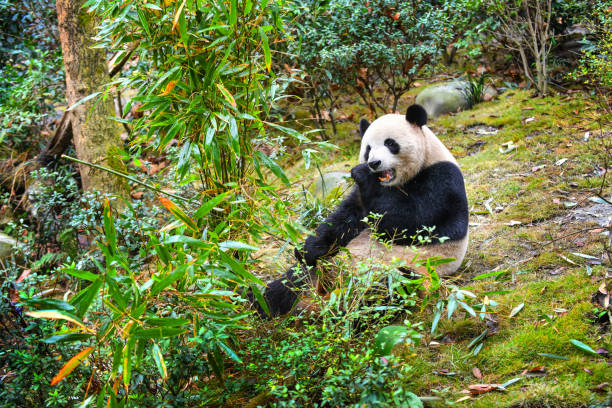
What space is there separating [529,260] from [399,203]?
0.99 meters

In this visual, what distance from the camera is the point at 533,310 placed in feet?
8.47

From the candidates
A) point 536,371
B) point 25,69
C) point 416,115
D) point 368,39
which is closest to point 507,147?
point 368,39

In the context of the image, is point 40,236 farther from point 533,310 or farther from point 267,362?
point 533,310

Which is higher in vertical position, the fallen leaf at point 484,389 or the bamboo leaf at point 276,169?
the bamboo leaf at point 276,169

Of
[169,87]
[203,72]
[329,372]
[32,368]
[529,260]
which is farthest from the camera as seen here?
[529,260]

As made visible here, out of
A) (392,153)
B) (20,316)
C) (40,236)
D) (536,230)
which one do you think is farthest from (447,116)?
(20,316)

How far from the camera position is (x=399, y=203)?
2965 mm

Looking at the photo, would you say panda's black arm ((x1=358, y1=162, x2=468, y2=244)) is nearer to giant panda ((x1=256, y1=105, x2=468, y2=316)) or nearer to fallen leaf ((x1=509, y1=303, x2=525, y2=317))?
giant panda ((x1=256, y1=105, x2=468, y2=316))

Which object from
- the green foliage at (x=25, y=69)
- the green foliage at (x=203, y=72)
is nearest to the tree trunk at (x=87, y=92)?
the green foliage at (x=25, y=69)

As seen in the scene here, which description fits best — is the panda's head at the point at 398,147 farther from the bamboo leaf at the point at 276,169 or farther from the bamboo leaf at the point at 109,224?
the bamboo leaf at the point at 109,224

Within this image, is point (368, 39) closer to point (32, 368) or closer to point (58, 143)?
point (58, 143)

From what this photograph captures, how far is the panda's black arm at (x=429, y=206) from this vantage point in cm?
289

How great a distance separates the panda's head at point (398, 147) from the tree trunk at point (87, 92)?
2.49 m

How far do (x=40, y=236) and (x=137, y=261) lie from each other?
8.99 feet
